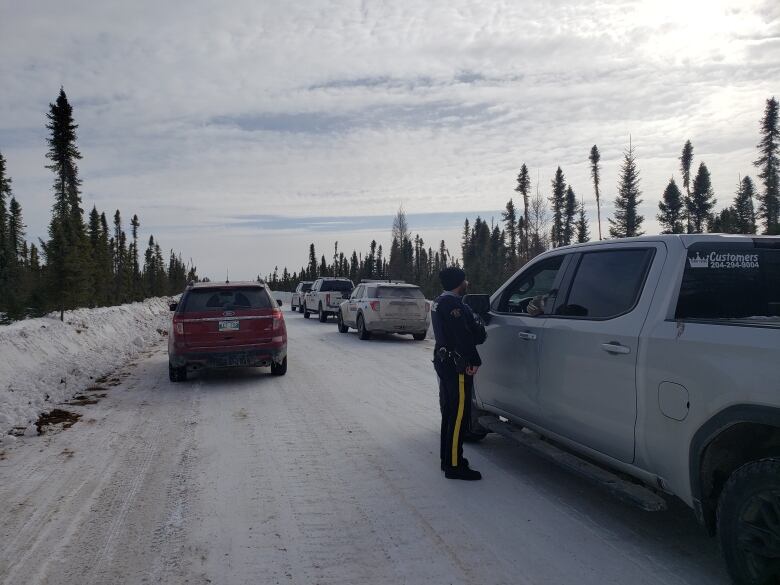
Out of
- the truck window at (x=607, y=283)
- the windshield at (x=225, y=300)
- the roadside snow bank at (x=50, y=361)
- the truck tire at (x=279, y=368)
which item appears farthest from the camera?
the truck tire at (x=279, y=368)

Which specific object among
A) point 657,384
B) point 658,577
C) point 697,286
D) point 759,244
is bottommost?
point 658,577

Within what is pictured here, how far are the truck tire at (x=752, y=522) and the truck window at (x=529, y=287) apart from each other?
250 centimetres

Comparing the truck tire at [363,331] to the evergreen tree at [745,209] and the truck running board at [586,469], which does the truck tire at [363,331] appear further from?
the evergreen tree at [745,209]

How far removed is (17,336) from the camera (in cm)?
1116

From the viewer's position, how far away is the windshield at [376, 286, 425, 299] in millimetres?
17703

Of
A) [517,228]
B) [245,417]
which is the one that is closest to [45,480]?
[245,417]

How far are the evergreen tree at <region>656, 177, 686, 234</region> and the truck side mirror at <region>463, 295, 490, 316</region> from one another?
3253 inches

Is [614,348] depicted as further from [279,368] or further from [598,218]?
[598,218]

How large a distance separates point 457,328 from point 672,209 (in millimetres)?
84906

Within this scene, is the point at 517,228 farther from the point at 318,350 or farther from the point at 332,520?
the point at 332,520

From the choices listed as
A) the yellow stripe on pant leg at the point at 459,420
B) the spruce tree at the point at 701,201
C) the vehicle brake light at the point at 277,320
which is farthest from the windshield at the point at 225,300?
the spruce tree at the point at 701,201

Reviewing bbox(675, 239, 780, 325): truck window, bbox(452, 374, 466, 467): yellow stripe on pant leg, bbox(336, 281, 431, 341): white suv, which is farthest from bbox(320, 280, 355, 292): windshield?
bbox(675, 239, 780, 325): truck window

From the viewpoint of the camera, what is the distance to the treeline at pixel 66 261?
2791 centimetres

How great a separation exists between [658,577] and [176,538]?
10.2ft
